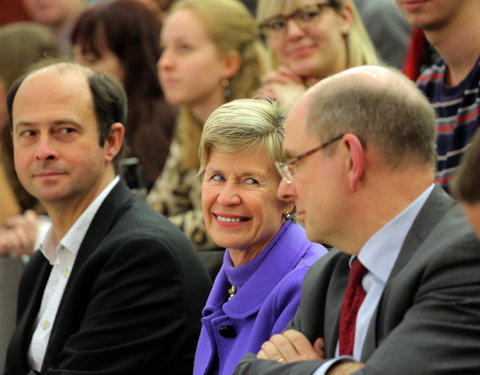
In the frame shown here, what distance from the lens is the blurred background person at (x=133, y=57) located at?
586 centimetres

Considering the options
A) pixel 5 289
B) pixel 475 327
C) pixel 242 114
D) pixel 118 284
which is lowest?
pixel 5 289

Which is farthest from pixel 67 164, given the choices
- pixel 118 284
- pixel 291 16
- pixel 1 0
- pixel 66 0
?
pixel 1 0

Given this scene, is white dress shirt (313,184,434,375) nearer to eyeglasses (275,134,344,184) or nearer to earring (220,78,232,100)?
eyeglasses (275,134,344,184)

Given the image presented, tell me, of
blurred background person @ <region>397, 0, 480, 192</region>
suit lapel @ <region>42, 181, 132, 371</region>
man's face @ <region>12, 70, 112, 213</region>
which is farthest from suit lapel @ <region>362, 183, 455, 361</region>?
man's face @ <region>12, 70, 112, 213</region>

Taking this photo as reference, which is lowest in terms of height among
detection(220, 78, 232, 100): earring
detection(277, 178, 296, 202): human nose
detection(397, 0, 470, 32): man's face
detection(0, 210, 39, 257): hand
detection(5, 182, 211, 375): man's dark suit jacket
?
detection(0, 210, 39, 257): hand

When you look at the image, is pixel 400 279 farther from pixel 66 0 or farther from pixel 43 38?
pixel 66 0

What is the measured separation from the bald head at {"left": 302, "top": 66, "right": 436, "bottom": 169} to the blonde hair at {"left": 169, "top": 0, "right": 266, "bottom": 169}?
9.27 ft

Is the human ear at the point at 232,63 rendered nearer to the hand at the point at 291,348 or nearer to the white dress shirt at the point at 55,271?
the white dress shirt at the point at 55,271

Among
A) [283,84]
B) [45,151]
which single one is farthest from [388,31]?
[45,151]

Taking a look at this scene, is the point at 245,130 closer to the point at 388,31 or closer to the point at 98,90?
the point at 98,90

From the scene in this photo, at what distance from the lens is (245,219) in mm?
3314

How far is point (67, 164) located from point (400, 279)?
1.86 m

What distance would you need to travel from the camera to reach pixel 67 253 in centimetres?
398

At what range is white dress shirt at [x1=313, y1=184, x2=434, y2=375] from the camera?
2.59 metres
